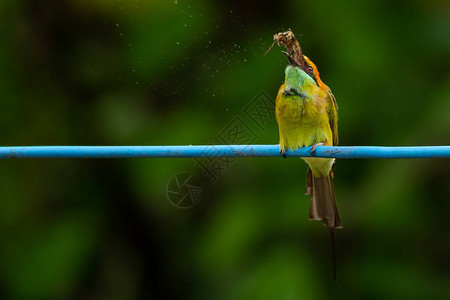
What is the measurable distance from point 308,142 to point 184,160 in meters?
0.51

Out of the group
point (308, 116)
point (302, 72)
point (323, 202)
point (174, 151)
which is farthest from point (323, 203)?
point (174, 151)

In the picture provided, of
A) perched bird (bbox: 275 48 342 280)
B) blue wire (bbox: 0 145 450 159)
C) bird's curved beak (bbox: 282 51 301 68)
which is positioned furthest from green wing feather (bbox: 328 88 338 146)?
blue wire (bbox: 0 145 450 159)

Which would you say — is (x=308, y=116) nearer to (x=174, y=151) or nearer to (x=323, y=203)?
(x=323, y=203)

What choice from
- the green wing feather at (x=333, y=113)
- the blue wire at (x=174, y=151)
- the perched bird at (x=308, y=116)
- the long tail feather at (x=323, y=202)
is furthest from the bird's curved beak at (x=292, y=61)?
the blue wire at (x=174, y=151)

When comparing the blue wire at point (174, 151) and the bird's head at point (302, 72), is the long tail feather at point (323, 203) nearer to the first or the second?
the bird's head at point (302, 72)

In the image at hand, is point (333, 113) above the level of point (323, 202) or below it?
above

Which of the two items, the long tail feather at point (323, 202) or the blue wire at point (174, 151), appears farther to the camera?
the long tail feather at point (323, 202)

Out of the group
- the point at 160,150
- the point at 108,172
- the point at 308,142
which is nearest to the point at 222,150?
the point at 160,150

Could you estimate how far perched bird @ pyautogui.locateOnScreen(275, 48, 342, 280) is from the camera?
6.76 ft

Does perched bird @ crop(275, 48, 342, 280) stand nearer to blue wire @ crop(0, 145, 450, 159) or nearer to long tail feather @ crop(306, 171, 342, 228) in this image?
long tail feather @ crop(306, 171, 342, 228)

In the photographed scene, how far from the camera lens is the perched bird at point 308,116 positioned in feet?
6.76

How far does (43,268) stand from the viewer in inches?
93.0

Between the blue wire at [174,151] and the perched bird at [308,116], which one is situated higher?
the perched bird at [308,116]

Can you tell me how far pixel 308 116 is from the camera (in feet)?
6.77
